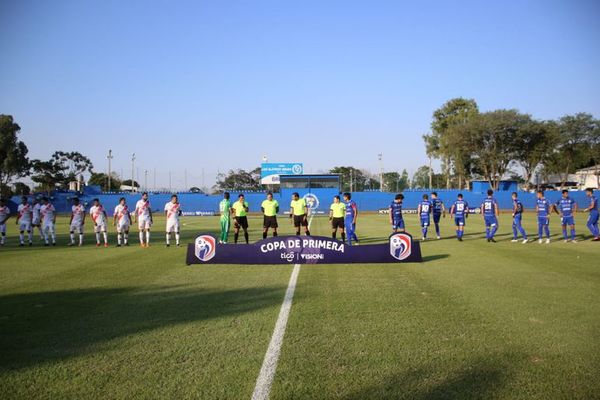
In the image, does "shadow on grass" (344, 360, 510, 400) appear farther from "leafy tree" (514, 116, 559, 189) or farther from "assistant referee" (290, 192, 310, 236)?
"leafy tree" (514, 116, 559, 189)

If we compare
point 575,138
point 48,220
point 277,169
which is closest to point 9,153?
point 277,169

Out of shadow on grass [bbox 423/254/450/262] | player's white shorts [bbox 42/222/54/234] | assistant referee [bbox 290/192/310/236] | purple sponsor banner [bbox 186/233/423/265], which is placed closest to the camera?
purple sponsor banner [bbox 186/233/423/265]

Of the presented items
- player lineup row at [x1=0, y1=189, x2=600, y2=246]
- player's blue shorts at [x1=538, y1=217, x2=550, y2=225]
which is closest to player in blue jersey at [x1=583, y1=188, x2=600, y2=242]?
player lineup row at [x1=0, y1=189, x2=600, y2=246]

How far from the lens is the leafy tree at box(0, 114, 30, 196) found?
5138 centimetres

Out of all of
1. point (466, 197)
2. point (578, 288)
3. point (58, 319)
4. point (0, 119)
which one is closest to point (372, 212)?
point (466, 197)

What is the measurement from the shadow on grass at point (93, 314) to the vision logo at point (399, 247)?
4.23 meters

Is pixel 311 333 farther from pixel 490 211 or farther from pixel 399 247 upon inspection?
pixel 490 211

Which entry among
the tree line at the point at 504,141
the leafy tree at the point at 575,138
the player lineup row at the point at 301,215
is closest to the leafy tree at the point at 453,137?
the tree line at the point at 504,141

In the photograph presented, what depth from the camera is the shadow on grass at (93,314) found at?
514cm

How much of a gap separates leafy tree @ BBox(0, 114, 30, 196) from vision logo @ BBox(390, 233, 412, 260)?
55661 millimetres

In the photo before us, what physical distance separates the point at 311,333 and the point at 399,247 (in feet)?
21.1

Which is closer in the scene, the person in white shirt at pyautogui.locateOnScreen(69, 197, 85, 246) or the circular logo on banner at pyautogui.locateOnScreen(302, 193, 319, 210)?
the person in white shirt at pyautogui.locateOnScreen(69, 197, 85, 246)

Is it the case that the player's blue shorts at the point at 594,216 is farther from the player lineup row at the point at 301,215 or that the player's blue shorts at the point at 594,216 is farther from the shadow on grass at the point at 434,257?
the shadow on grass at the point at 434,257

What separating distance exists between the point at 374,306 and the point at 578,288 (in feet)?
14.4
